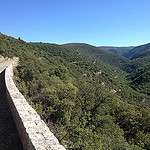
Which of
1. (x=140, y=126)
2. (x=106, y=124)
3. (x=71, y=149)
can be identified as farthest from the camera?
(x=140, y=126)

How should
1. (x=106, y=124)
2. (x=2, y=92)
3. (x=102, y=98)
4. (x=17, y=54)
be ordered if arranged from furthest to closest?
(x=17, y=54) < (x=102, y=98) < (x=106, y=124) < (x=2, y=92)

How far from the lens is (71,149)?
22.4 feet

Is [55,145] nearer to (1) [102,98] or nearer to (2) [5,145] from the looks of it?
(2) [5,145]

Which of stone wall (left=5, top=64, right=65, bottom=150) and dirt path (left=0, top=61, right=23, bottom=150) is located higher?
stone wall (left=5, top=64, right=65, bottom=150)

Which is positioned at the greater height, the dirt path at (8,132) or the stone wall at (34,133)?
the stone wall at (34,133)

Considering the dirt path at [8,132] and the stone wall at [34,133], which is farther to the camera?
the dirt path at [8,132]

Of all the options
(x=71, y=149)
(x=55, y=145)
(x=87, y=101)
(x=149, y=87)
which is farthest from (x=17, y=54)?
(x=149, y=87)

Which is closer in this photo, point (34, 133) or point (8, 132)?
point (34, 133)

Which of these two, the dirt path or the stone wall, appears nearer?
the stone wall

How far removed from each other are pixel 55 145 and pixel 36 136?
739mm

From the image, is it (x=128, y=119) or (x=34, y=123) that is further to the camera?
(x=128, y=119)

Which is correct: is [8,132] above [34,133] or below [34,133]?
below

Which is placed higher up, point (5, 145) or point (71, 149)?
point (5, 145)

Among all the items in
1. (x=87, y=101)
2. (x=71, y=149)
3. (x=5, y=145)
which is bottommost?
(x=87, y=101)
